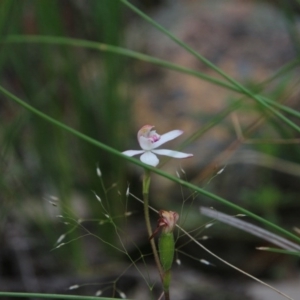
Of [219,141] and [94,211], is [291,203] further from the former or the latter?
[94,211]

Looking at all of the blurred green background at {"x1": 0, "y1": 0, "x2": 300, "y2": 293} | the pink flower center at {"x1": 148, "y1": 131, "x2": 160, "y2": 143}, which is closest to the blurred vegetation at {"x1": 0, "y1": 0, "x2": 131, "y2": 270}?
the blurred green background at {"x1": 0, "y1": 0, "x2": 300, "y2": 293}

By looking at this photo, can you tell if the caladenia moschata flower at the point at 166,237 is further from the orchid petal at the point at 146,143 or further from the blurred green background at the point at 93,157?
the blurred green background at the point at 93,157

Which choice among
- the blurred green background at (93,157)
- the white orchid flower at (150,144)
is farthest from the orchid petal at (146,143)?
the blurred green background at (93,157)

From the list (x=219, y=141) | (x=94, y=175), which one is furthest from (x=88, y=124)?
(x=219, y=141)

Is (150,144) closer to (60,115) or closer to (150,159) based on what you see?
(150,159)

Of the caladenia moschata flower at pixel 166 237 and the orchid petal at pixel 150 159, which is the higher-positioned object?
the orchid petal at pixel 150 159

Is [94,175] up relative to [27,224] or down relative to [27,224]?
up

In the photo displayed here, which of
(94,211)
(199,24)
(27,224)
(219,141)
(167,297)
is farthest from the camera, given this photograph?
(199,24)

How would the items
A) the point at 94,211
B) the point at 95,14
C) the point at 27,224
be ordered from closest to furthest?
1. the point at 95,14
2. the point at 94,211
3. the point at 27,224
